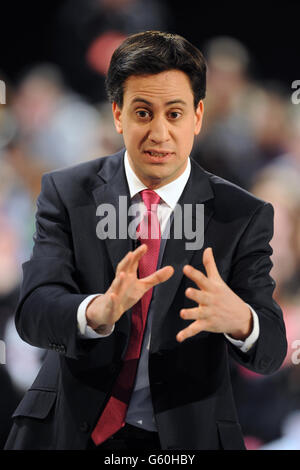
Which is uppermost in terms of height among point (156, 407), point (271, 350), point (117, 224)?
point (117, 224)

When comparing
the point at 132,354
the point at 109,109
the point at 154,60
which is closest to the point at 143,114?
the point at 154,60

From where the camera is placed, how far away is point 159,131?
1.74 metres

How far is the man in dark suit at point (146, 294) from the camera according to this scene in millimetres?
1671

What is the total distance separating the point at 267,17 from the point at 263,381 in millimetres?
1648

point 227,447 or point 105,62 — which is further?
point 105,62

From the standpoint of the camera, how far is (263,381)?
2.93m

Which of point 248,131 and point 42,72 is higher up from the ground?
point 42,72

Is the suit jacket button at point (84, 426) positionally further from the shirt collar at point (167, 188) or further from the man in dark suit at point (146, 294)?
the shirt collar at point (167, 188)

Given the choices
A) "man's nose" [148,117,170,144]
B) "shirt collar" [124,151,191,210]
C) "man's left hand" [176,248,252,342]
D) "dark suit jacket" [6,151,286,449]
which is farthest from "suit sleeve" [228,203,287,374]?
"man's nose" [148,117,170,144]

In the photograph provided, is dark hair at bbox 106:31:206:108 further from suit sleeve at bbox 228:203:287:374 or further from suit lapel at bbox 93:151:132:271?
suit sleeve at bbox 228:203:287:374

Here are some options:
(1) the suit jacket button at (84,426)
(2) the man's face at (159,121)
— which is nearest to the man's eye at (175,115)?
(2) the man's face at (159,121)

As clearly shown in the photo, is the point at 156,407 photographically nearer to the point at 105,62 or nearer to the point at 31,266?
the point at 31,266

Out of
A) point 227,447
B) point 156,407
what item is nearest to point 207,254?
point 156,407

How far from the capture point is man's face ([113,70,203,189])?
1751 millimetres
